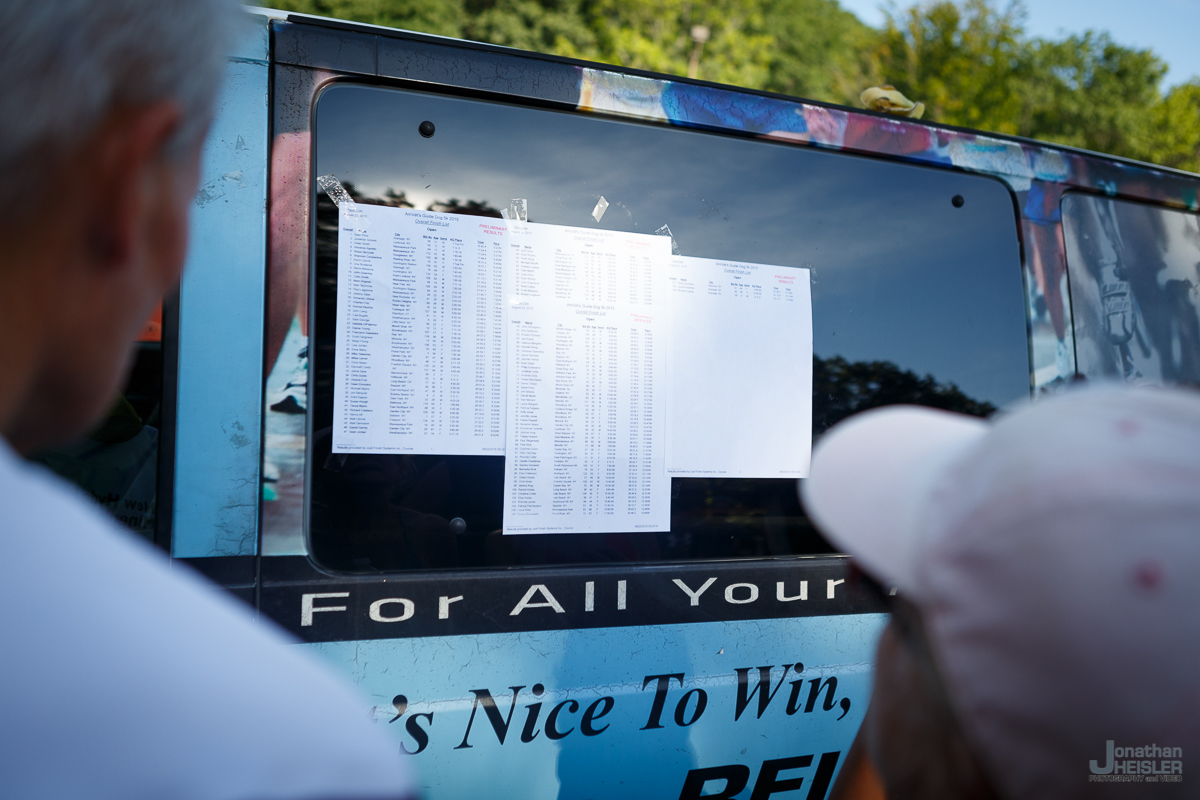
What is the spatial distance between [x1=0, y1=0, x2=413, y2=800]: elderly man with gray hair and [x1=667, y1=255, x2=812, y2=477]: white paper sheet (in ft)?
4.35

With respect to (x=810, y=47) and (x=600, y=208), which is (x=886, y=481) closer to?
(x=600, y=208)

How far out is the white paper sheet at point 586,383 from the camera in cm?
167

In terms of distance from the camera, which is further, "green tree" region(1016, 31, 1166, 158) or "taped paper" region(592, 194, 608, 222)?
"green tree" region(1016, 31, 1166, 158)

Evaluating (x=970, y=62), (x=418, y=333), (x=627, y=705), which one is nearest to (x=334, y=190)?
(x=418, y=333)

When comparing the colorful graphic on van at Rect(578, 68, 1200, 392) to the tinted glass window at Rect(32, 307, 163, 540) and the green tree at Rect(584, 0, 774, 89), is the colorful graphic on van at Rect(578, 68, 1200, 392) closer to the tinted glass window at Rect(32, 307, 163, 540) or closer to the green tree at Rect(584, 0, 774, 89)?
the tinted glass window at Rect(32, 307, 163, 540)

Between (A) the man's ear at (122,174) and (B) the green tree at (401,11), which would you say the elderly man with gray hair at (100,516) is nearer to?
(A) the man's ear at (122,174)

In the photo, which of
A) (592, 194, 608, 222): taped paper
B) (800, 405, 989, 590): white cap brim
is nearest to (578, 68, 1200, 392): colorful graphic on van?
(592, 194, 608, 222): taped paper

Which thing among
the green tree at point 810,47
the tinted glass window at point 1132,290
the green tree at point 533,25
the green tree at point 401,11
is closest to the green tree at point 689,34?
the green tree at point 533,25

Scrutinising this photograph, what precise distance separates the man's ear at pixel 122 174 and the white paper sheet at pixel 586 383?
1142mm

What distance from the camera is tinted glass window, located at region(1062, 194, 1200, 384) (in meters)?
2.25

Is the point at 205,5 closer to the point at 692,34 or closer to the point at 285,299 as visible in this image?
the point at 285,299

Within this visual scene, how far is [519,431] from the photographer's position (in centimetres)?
167

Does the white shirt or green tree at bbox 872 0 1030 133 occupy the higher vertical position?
green tree at bbox 872 0 1030 133

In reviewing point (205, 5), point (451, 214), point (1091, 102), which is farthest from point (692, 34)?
point (205, 5)
